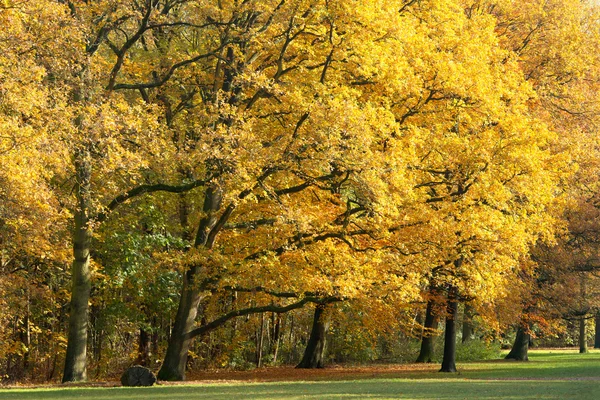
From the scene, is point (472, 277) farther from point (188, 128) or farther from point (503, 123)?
point (188, 128)

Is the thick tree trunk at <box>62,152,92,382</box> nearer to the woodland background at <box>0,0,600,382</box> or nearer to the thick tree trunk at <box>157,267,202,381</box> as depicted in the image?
the woodland background at <box>0,0,600,382</box>

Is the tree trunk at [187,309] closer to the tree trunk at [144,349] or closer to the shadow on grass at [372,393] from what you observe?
the shadow on grass at [372,393]

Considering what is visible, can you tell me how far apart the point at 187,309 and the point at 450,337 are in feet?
34.0

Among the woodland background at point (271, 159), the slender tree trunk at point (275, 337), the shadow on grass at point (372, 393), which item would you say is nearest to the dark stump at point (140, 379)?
the shadow on grass at point (372, 393)

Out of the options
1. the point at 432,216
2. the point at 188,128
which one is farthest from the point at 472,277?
the point at 188,128

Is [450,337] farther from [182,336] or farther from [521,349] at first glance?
[521,349]

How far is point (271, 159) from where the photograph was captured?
25.2 metres

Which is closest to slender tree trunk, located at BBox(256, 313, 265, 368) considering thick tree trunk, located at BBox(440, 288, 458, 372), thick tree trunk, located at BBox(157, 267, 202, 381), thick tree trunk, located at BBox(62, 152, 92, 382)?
thick tree trunk, located at BBox(440, 288, 458, 372)

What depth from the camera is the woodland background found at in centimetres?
2425

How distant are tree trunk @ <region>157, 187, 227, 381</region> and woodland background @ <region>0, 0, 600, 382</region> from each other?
63 mm

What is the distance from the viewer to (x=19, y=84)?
70.0 feet

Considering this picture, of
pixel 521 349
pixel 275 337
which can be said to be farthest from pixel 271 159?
pixel 521 349

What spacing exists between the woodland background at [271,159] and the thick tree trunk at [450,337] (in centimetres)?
9

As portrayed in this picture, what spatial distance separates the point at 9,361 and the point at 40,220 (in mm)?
10983
